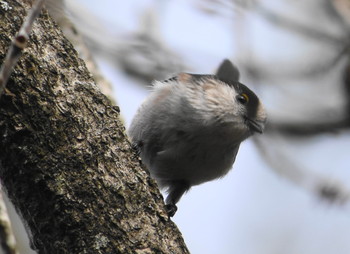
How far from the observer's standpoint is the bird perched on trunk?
4.06 m

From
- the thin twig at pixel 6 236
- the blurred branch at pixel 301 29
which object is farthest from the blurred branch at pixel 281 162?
the thin twig at pixel 6 236

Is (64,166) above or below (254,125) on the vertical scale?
below

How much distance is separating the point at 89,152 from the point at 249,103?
223 cm

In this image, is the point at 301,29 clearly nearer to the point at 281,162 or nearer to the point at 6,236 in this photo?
the point at 281,162

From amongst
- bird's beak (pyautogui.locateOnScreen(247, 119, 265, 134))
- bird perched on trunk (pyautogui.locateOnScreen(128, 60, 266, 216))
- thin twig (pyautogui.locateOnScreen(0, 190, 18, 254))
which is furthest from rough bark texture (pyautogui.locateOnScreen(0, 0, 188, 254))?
bird's beak (pyautogui.locateOnScreen(247, 119, 265, 134))

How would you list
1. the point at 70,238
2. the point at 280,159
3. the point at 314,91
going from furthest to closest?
the point at 314,91
the point at 280,159
the point at 70,238

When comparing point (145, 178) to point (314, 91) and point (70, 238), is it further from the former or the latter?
point (314, 91)

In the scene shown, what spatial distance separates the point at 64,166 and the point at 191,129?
5.83 ft

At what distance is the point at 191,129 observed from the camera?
4039 mm

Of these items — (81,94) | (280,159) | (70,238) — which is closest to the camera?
(70,238)

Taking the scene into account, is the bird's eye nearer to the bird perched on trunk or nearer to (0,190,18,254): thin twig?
the bird perched on trunk

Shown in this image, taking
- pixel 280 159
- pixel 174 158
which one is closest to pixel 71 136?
pixel 174 158

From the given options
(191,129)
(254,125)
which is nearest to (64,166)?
(191,129)

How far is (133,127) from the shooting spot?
4277mm
